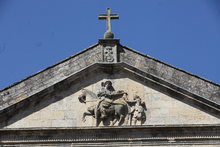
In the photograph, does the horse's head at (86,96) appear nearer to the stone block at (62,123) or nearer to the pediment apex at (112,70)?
the pediment apex at (112,70)

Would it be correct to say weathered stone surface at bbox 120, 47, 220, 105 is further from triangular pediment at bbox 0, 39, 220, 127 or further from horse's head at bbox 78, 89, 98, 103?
horse's head at bbox 78, 89, 98, 103

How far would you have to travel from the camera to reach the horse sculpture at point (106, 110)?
779 inches

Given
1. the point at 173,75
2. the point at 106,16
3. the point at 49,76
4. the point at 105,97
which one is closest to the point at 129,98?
the point at 105,97

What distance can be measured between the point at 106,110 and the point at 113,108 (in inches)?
7.1

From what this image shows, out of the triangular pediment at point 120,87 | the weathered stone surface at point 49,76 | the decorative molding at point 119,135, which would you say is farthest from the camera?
the weathered stone surface at point 49,76

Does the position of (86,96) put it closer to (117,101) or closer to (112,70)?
(117,101)

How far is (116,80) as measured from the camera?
803 inches

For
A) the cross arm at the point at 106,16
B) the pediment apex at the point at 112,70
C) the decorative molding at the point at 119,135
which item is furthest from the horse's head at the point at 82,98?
the cross arm at the point at 106,16

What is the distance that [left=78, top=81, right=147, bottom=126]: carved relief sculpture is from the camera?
1975cm

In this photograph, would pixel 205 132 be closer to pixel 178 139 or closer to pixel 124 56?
pixel 178 139

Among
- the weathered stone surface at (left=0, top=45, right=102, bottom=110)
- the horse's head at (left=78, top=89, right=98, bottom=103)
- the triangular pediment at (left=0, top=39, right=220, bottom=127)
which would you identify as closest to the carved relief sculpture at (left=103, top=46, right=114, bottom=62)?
the triangular pediment at (left=0, top=39, right=220, bottom=127)

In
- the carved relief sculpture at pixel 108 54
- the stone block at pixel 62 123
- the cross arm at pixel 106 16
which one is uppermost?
the cross arm at pixel 106 16

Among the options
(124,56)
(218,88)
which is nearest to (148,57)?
(124,56)

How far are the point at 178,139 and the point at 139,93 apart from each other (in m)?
1.56
